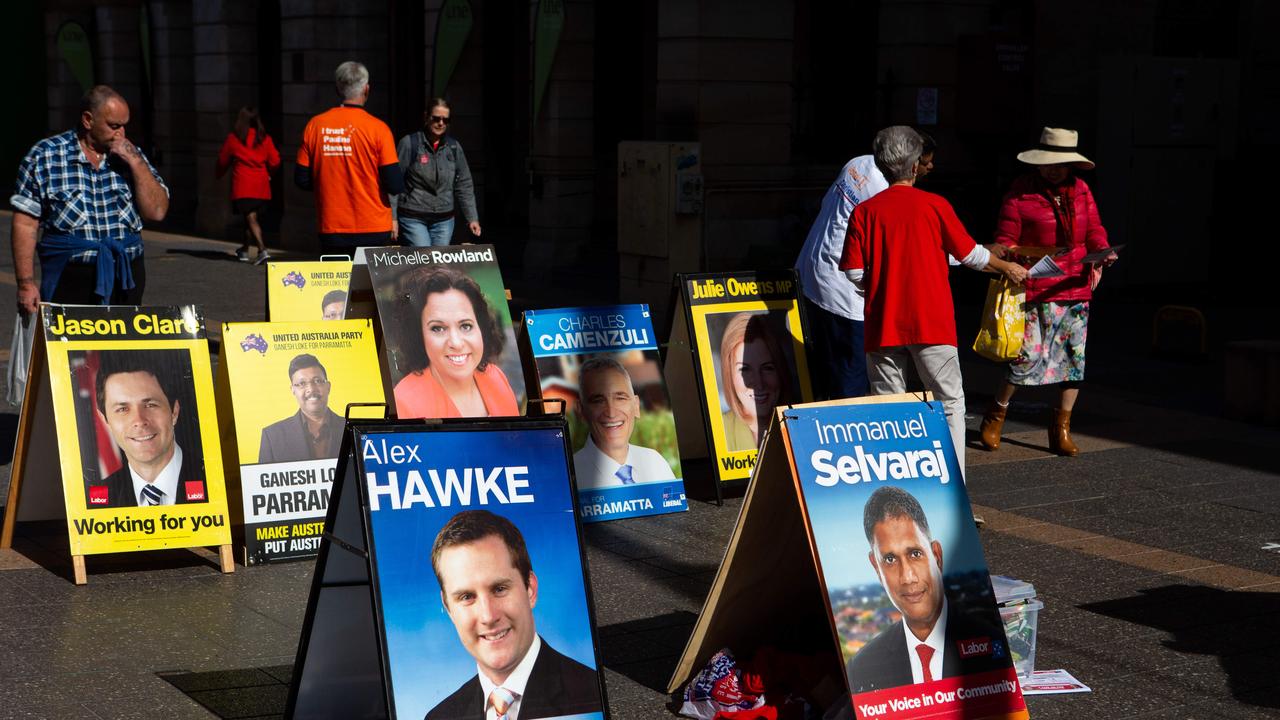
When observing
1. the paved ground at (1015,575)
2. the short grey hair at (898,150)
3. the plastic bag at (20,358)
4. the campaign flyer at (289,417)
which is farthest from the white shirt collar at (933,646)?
the plastic bag at (20,358)

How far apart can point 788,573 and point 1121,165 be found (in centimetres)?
1390

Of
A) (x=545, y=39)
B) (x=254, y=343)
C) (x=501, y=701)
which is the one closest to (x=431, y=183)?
(x=254, y=343)

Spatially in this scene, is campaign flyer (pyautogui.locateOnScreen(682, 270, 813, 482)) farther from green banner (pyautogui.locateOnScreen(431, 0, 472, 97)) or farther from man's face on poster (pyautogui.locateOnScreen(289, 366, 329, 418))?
green banner (pyautogui.locateOnScreen(431, 0, 472, 97))

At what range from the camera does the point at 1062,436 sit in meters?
9.55

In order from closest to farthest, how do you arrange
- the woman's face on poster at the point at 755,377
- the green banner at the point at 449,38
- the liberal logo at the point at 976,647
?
the liberal logo at the point at 976,647 < the woman's face on poster at the point at 755,377 < the green banner at the point at 449,38

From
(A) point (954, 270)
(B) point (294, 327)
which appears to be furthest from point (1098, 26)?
(B) point (294, 327)

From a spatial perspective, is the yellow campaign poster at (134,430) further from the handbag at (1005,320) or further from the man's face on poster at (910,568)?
the handbag at (1005,320)

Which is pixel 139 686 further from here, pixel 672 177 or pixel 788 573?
pixel 672 177

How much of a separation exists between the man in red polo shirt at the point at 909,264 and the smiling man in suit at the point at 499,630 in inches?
119

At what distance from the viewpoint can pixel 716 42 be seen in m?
16.7

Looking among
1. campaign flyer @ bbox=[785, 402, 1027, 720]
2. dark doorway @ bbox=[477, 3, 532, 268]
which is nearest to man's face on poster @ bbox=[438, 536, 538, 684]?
campaign flyer @ bbox=[785, 402, 1027, 720]

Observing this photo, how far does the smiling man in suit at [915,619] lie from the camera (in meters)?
4.89

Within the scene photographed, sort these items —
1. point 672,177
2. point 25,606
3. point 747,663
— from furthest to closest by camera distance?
1. point 672,177
2. point 25,606
3. point 747,663

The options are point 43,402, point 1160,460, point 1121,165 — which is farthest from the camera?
point 1121,165
